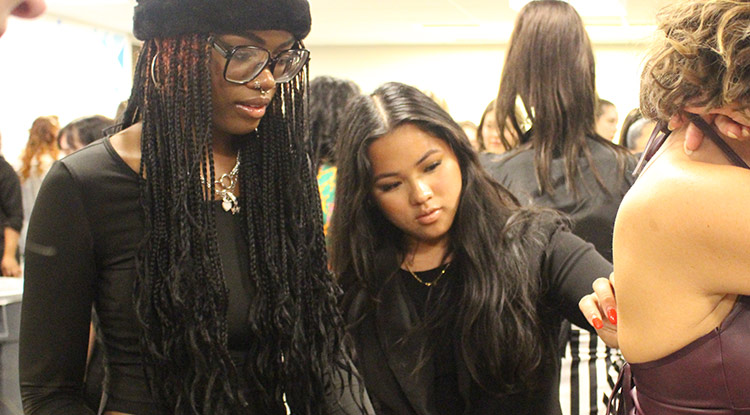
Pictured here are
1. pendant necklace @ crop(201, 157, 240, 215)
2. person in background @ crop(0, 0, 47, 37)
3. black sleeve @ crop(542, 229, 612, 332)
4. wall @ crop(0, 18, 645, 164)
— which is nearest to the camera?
person in background @ crop(0, 0, 47, 37)

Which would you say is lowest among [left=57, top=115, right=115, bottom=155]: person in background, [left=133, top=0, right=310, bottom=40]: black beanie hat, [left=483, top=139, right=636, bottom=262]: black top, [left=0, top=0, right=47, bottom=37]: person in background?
[left=57, top=115, right=115, bottom=155]: person in background

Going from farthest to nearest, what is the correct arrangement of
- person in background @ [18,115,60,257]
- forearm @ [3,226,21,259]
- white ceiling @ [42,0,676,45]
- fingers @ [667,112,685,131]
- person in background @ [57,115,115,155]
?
white ceiling @ [42,0,676,45] → person in background @ [18,115,60,257] → forearm @ [3,226,21,259] → person in background @ [57,115,115,155] → fingers @ [667,112,685,131]

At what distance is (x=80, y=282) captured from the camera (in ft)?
4.32

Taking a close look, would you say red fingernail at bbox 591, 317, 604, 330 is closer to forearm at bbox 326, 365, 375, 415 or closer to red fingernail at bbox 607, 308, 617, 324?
red fingernail at bbox 607, 308, 617, 324

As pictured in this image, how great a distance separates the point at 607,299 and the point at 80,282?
33.0 inches

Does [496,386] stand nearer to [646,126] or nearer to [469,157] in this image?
[469,157]

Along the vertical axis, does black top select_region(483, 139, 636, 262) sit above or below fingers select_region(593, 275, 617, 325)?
below

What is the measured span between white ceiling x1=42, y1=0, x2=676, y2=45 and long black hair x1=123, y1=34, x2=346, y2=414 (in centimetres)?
572

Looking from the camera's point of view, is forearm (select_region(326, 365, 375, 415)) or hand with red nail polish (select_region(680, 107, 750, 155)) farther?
forearm (select_region(326, 365, 375, 415))

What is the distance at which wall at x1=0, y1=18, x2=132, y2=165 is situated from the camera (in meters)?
7.12

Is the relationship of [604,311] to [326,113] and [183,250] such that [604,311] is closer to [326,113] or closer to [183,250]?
[183,250]

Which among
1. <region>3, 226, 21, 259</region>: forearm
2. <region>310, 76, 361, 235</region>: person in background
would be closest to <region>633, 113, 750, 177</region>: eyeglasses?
<region>310, 76, 361, 235</region>: person in background

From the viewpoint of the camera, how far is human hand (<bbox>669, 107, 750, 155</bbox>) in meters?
0.95

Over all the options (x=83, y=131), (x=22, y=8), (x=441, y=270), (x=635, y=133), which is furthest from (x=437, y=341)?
(x=83, y=131)
